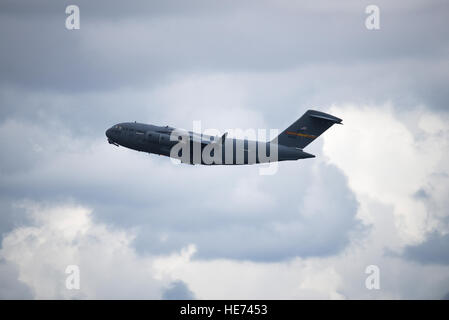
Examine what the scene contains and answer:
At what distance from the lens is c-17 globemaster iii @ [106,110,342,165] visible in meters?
50.8

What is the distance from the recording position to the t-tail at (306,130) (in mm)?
51469

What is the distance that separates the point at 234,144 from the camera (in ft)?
167

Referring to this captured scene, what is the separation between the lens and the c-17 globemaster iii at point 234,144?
2002 inches

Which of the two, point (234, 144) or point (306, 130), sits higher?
point (306, 130)

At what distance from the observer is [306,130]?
51.6 meters

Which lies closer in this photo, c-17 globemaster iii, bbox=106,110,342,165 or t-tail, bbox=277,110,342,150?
c-17 globemaster iii, bbox=106,110,342,165

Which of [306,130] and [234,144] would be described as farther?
[306,130]

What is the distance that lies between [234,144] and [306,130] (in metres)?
5.42

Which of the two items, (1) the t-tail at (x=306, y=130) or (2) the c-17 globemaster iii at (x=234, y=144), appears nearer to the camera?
(2) the c-17 globemaster iii at (x=234, y=144)

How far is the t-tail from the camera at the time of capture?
51469 mm
